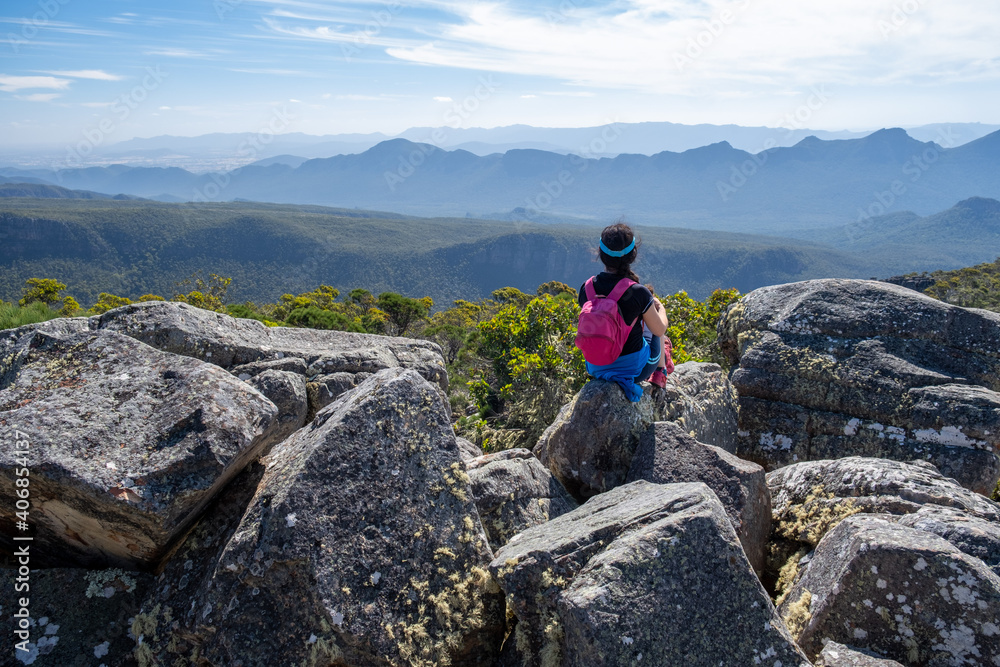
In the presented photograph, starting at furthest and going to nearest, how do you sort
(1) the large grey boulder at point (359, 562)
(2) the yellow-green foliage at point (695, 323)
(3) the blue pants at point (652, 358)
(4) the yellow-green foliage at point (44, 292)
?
(4) the yellow-green foliage at point (44, 292), (2) the yellow-green foliage at point (695, 323), (3) the blue pants at point (652, 358), (1) the large grey boulder at point (359, 562)

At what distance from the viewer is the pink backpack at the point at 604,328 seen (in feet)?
21.8

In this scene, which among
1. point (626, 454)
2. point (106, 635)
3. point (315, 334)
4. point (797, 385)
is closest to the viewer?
point (106, 635)

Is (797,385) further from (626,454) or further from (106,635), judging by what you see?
(106,635)

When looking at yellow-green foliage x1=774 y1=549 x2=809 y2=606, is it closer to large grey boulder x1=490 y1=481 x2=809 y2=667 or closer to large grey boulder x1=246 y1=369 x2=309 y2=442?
large grey boulder x1=490 y1=481 x2=809 y2=667

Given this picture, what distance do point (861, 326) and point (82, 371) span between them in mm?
10332

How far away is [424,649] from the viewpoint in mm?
4195

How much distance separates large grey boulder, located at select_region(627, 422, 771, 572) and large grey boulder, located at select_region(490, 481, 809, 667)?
4.21ft

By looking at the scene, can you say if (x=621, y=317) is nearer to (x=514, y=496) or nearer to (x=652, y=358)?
(x=652, y=358)

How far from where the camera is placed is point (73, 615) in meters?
4.50

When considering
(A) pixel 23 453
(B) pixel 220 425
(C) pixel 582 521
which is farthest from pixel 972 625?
(A) pixel 23 453

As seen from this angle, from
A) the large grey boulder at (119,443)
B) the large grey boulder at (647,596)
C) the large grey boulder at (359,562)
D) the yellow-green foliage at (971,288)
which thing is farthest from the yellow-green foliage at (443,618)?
the yellow-green foliage at (971,288)

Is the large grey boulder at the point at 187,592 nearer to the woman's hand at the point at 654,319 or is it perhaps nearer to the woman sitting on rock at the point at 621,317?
the woman sitting on rock at the point at 621,317

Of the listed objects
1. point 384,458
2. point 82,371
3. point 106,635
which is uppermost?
point 82,371

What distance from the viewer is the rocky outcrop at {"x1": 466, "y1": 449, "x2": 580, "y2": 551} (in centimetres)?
552
